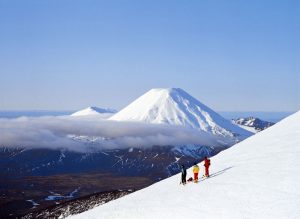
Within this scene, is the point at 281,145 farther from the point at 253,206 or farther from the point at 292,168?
the point at 253,206

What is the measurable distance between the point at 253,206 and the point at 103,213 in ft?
47.2

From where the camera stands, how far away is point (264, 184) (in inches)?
1468

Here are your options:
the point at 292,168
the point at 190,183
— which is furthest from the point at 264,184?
the point at 190,183

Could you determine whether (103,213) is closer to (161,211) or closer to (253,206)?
(161,211)

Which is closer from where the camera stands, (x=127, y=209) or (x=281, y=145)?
(x=127, y=209)

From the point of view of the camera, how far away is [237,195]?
116 feet

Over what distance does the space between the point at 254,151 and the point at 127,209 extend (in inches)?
856

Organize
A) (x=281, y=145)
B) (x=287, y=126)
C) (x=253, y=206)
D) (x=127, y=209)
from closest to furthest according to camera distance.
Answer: (x=253, y=206) → (x=127, y=209) → (x=281, y=145) → (x=287, y=126)

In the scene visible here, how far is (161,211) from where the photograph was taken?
35500 mm

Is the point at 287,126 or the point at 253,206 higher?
the point at 287,126

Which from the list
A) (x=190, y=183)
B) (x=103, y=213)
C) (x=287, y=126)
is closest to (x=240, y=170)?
(x=190, y=183)

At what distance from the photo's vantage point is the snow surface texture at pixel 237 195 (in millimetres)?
32219

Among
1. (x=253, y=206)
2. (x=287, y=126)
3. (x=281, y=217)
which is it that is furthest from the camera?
(x=287, y=126)

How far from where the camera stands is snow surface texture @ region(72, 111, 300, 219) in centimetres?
3222
